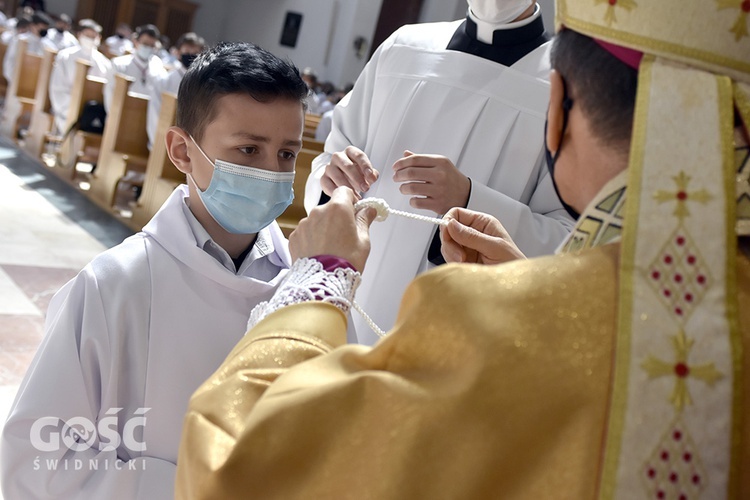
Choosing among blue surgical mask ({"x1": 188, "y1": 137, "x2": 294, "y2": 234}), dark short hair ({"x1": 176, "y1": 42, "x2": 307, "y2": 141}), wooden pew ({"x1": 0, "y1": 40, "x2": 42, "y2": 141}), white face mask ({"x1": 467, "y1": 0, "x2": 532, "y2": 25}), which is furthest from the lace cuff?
wooden pew ({"x1": 0, "y1": 40, "x2": 42, "y2": 141})

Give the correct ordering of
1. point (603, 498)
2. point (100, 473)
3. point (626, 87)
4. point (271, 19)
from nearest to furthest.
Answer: point (603, 498), point (626, 87), point (100, 473), point (271, 19)

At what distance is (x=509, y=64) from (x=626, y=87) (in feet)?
4.88

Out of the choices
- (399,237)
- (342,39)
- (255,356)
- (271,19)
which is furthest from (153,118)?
(271,19)

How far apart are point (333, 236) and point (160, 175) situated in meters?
5.92

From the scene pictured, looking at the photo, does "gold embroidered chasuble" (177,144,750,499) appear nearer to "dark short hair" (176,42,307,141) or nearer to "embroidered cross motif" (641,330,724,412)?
"embroidered cross motif" (641,330,724,412)

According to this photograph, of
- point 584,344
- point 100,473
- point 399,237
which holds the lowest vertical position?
point 100,473

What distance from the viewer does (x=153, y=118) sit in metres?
8.15

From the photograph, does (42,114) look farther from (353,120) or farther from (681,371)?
(681,371)

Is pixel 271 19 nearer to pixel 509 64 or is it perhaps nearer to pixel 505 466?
pixel 509 64

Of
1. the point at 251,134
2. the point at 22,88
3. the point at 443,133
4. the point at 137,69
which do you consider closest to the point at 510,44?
the point at 443,133

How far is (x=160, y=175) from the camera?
6945mm

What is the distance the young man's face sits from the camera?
203 cm

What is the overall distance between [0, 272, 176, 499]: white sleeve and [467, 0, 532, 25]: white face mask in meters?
1.31

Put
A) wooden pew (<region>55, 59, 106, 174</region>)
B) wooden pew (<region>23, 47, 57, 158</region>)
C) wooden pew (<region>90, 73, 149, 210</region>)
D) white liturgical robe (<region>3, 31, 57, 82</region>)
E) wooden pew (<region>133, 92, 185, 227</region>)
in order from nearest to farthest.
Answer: wooden pew (<region>133, 92, 185, 227</region>) < wooden pew (<region>90, 73, 149, 210</region>) < wooden pew (<region>55, 59, 106, 174</region>) < wooden pew (<region>23, 47, 57, 158</region>) < white liturgical robe (<region>3, 31, 57, 82</region>)
